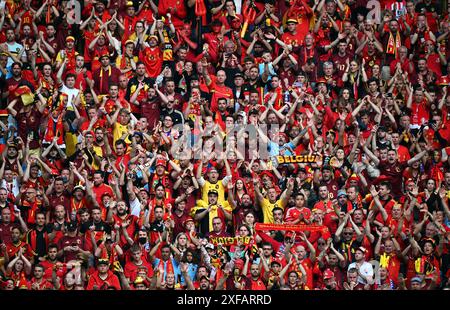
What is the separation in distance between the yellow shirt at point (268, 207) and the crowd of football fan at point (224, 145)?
3cm

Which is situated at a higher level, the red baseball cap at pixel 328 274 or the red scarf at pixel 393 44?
the red scarf at pixel 393 44

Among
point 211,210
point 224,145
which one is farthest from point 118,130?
point 211,210

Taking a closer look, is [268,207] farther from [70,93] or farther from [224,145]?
[70,93]

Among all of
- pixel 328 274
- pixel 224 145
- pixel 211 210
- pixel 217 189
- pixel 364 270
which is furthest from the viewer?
pixel 224 145

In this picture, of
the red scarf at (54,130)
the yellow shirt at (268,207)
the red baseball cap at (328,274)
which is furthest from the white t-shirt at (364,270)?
the red scarf at (54,130)

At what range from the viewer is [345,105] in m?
23.7

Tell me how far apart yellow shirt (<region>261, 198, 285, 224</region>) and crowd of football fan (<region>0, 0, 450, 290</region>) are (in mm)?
31

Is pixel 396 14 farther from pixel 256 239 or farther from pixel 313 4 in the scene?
pixel 256 239

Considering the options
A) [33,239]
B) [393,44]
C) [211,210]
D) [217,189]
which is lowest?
[33,239]

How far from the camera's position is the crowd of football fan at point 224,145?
2261 cm

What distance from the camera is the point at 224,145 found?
23281 millimetres

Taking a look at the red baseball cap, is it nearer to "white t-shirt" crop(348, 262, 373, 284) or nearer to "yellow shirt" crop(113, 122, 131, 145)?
"white t-shirt" crop(348, 262, 373, 284)

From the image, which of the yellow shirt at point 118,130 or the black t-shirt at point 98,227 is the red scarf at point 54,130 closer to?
the yellow shirt at point 118,130

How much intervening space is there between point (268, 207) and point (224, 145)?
1.12m
